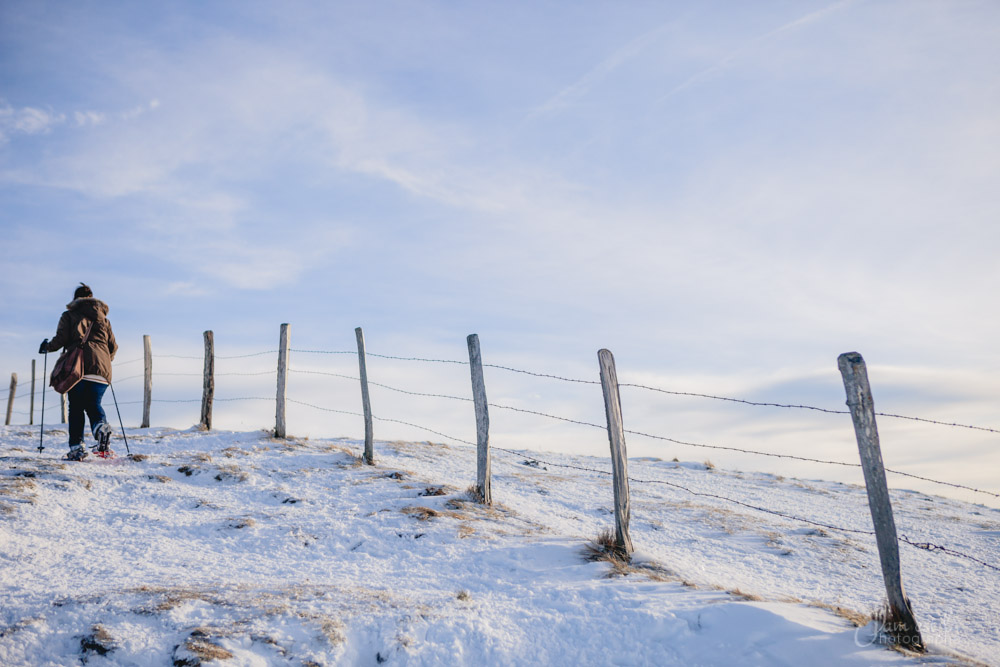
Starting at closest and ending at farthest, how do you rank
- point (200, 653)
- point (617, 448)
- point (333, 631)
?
1. point (200, 653)
2. point (333, 631)
3. point (617, 448)

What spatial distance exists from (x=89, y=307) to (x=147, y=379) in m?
7.90

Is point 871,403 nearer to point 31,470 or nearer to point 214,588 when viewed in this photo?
point 214,588

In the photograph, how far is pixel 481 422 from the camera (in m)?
9.42

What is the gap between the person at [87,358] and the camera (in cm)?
941

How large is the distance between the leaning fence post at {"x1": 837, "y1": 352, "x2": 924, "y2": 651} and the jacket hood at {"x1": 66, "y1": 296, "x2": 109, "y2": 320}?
10344 millimetres

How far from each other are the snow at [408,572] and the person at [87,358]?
507 mm

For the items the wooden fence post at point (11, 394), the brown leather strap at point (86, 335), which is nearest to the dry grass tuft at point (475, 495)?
the brown leather strap at point (86, 335)

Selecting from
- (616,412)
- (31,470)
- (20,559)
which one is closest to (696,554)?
(616,412)

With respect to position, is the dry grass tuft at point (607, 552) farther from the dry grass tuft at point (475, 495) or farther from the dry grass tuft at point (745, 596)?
the dry grass tuft at point (475, 495)

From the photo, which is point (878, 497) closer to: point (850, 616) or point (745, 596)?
point (850, 616)

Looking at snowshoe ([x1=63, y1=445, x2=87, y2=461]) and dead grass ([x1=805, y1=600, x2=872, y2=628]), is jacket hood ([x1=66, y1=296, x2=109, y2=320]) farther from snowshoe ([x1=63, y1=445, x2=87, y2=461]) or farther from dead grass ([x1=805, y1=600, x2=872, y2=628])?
dead grass ([x1=805, y1=600, x2=872, y2=628])

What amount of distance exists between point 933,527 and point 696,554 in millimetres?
6945

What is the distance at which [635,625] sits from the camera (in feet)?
17.0

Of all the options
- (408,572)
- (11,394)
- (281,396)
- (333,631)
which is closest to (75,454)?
(281,396)
